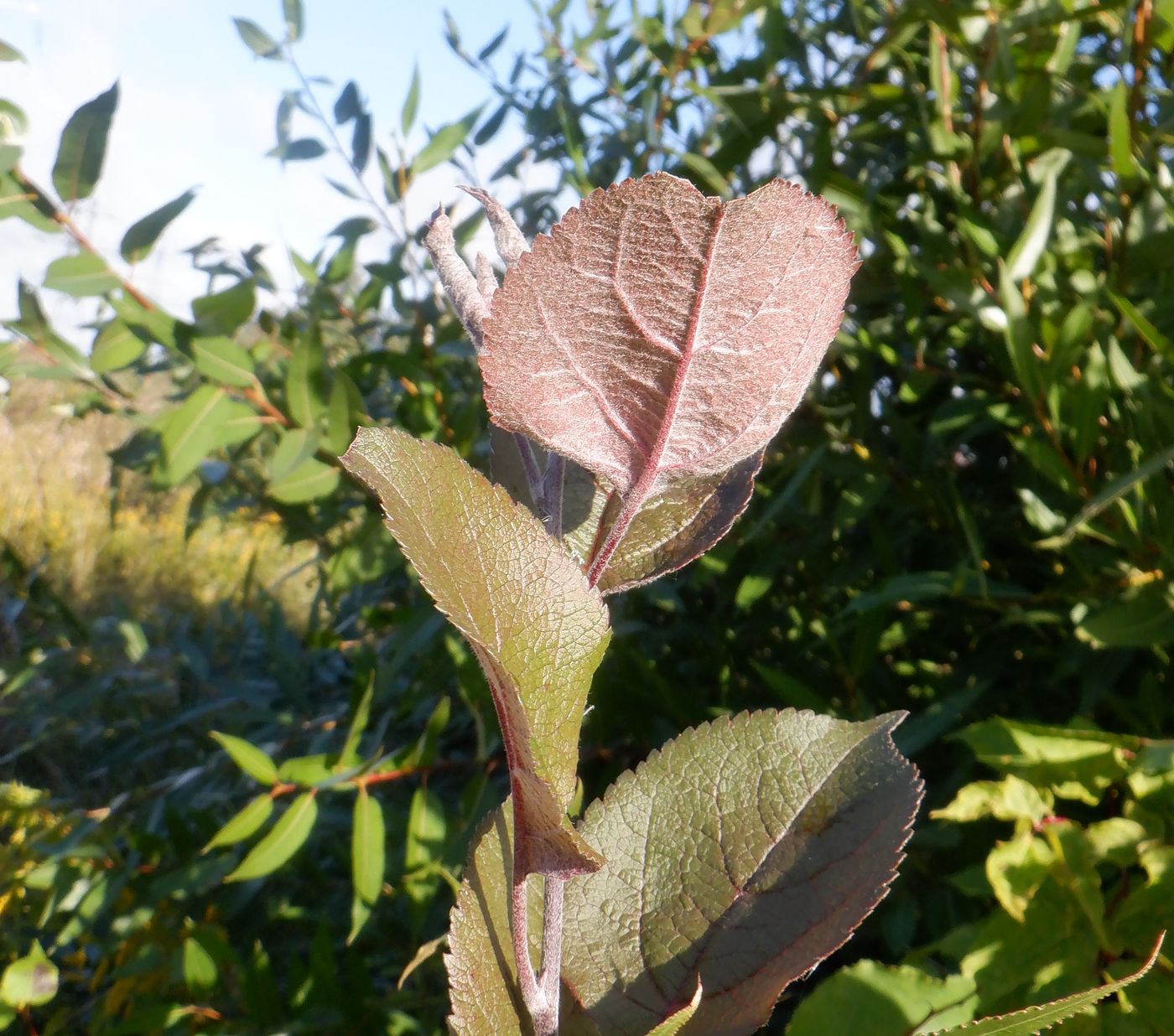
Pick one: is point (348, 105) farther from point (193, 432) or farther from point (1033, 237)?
point (1033, 237)

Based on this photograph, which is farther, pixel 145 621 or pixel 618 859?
pixel 145 621

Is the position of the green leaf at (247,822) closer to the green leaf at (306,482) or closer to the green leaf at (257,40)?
the green leaf at (306,482)

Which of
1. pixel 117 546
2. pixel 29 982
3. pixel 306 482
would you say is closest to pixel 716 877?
pixel 306 482

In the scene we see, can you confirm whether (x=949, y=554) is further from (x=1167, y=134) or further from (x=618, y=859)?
(x=618, y=859)

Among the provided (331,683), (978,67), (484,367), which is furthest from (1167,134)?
(331,683)

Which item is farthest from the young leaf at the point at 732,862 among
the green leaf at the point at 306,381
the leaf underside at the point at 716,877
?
the green leaf at the point at 306,381

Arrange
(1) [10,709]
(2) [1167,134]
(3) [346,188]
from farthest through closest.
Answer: (1) [10,709], (3) [346,188], (2) [1167,134]

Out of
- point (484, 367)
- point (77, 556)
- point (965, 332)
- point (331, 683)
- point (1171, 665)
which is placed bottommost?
point (77, 556)
